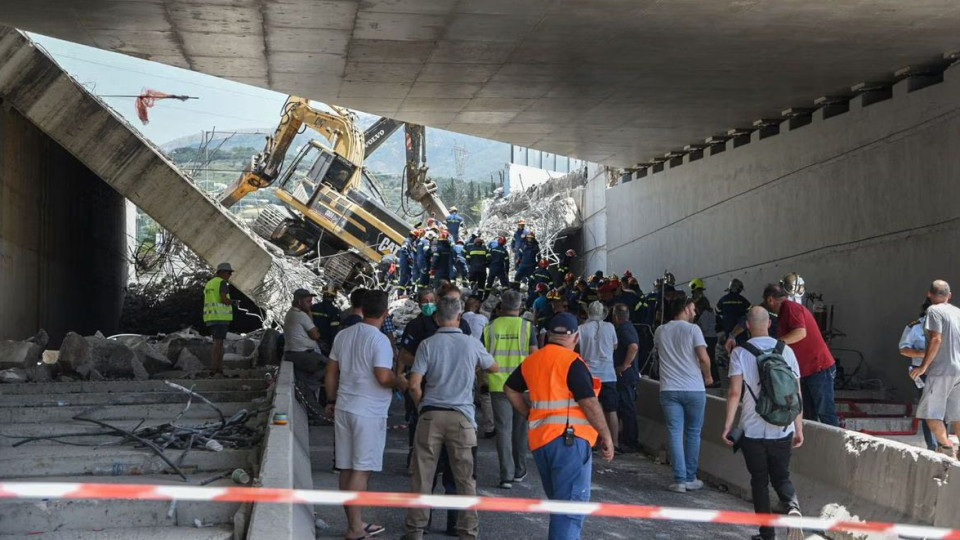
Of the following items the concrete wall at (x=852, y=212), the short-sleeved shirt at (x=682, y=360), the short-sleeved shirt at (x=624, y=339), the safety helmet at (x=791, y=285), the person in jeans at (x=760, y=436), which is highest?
the concrete wall at (x=852, y=212)

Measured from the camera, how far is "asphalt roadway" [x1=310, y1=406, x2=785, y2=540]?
29.7ft

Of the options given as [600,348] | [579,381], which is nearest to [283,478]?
[579,381]

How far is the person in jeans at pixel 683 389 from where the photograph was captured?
11.0 m

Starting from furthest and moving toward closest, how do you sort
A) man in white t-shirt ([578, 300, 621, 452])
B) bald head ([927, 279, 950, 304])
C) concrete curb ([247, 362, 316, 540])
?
man in white t-shirt ([578, 300, 621, 452]) → bald head ([927, 279, 950, 304]) → concrete curb ([247, 362, 316, 540])

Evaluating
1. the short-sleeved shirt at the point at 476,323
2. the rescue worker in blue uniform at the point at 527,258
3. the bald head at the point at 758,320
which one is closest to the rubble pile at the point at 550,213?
the rescue worker in blue uniform at the point at 527,258

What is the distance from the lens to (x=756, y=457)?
8.29 meters

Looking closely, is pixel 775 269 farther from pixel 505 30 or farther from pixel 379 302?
pixel 379 302

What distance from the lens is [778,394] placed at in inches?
317

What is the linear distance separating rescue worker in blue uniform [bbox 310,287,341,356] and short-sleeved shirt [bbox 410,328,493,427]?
8.36 metres

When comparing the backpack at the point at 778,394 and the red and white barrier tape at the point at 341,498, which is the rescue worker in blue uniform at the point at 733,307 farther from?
the red and white barrier tape at the point at 341,498

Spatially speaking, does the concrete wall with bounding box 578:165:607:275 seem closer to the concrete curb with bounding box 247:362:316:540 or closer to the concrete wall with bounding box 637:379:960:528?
the concrete wall with bounding box 637:379:960:528

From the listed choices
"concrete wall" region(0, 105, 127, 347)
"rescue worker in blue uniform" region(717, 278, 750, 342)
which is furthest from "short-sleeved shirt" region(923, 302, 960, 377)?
"concrete wall" region(0, 105, 127, 347)

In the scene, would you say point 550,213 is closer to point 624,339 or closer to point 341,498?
point 624,339

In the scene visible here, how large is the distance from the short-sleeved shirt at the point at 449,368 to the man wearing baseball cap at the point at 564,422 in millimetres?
1055
